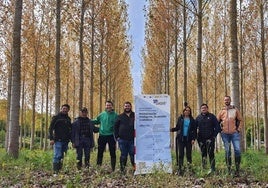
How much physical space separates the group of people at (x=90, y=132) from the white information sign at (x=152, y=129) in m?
0.44

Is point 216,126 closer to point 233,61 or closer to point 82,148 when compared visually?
point 233,61

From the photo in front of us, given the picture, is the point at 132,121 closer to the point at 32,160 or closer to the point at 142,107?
the point at 142,107

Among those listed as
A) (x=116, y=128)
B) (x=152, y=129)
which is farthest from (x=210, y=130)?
(x=116, y=128)

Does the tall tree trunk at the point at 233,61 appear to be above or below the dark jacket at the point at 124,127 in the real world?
above

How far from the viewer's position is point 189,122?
29.7 feet

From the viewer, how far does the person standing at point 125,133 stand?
29.6 feet

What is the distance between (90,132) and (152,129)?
166cm

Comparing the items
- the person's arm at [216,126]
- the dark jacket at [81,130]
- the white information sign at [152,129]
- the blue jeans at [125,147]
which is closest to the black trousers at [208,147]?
the person's arm at [216,126]

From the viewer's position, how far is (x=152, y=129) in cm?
872

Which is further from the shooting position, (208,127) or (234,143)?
(208,127)

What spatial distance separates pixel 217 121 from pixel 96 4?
12.1 metres

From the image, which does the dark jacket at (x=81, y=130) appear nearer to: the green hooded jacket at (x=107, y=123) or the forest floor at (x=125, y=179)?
the green hooded jacket at (x=107, y=123)

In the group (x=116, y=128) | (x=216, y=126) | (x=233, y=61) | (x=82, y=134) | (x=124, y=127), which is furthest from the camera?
(x=233, y=61)

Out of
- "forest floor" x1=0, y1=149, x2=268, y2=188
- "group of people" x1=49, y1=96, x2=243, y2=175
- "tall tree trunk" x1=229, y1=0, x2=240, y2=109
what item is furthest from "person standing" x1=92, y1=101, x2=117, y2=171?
"tall tree trunk" x1=229, y1=0, x2=240, y2=109
